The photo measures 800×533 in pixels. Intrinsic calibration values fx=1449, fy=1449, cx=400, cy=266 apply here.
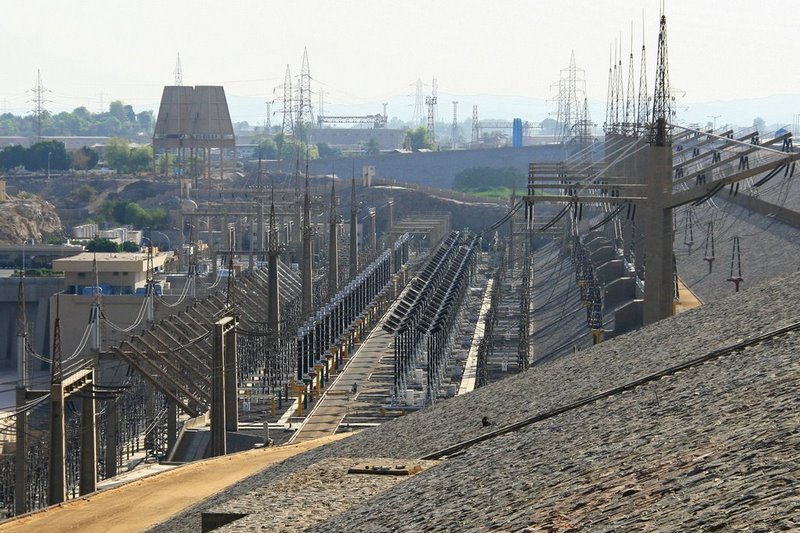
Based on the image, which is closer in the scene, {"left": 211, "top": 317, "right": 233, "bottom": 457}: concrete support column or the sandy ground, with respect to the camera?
the sandy ground

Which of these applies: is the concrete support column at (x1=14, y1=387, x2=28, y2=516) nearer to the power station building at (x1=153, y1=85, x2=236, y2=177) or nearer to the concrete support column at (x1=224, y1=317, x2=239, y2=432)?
the concrete support column at (x1=224, y1=317, x2=239, y2=432)

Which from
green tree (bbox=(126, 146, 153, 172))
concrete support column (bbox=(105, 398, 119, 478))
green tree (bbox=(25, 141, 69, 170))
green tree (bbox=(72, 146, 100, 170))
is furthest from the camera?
green tree (bbox=(72, 146, 100, 170))

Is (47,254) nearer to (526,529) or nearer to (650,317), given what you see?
(650,317)

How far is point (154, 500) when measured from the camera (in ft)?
64.8

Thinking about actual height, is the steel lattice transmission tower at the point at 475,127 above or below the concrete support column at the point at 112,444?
above

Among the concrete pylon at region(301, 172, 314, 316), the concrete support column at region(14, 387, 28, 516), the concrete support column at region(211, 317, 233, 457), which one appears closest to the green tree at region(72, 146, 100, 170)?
the concrete pylon at region(301, 172, 314, 316)

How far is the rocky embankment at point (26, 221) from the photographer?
87625 mm

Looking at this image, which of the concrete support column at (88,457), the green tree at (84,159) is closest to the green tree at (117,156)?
the green tree at (84,159)

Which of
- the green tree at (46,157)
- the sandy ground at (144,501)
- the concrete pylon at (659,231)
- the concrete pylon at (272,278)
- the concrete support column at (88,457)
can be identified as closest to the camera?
the sandy ground at (144,501)

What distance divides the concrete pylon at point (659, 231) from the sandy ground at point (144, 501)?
20.7ft

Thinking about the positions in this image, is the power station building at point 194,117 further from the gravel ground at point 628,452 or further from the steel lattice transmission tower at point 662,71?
the gravel ground at point 628,452

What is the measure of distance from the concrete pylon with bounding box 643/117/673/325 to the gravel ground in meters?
4.52

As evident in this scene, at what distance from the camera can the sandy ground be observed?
1847 centimetres

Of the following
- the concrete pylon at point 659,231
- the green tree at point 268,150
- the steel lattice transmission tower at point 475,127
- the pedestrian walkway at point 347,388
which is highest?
the steel lattice transmission tower at point 475,127
